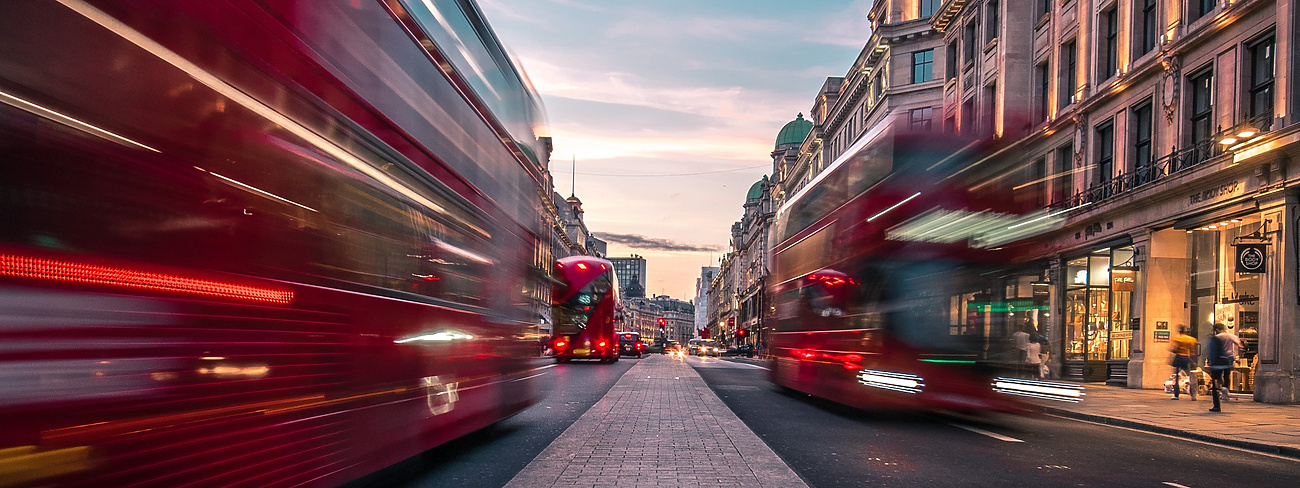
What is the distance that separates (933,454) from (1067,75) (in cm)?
2561

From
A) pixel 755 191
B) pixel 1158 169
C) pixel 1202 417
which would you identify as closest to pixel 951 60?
pixel 1158 169

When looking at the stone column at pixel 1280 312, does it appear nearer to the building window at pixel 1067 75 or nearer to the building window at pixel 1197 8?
the building window at pixel 1197 8

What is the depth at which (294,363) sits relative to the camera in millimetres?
4566

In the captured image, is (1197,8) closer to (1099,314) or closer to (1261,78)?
(1261,78)

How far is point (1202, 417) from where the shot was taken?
14750 millimetres

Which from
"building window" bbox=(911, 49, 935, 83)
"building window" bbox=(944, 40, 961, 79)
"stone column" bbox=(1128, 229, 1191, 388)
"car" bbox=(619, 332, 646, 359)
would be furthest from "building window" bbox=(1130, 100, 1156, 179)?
"car" bbox=(619, 332, 646, 359)

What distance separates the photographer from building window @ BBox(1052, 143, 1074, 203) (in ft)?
98.7

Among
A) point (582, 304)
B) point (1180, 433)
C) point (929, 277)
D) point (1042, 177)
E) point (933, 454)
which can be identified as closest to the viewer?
point (933, 454)

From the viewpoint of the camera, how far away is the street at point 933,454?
750 cm

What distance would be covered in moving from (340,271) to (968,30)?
3879 cm

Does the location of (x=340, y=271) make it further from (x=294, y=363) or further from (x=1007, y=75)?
(x=1007, y=75)

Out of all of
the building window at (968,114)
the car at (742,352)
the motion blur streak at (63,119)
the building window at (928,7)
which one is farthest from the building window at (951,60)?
the motion blur streak at (63,119)

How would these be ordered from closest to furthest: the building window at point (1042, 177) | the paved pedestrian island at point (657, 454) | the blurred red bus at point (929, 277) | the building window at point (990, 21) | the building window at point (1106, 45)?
the paved pedestrian island at point (657, 454)
the blurred red bus at point (929, 277)
the building window at point (1106, 45)
the building window at point (1042, 177)
the building window at point (990, 21)

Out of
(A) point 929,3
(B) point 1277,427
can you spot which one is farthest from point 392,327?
(A) point 929,3
